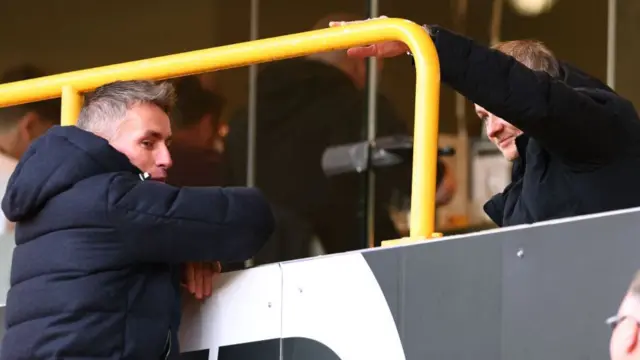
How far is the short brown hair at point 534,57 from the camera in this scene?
10.1ft

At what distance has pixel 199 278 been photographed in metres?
3.04

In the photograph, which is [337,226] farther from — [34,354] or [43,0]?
[34,354]

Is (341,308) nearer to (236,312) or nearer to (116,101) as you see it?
(236,312)

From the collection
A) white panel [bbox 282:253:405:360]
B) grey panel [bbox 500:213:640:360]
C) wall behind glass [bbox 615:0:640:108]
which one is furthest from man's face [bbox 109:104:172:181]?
wall behind glass [bbox 615:0:640:108]

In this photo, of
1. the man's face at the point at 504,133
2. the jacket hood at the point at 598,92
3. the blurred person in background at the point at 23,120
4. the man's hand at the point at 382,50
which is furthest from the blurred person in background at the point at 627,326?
the blurred person in background at the point at 23,120

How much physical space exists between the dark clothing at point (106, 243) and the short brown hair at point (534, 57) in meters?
0.73

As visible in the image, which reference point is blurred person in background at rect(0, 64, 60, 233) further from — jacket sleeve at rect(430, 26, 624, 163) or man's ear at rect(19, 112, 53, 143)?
jacket sleeve at rect(430, 26, 624, 163)

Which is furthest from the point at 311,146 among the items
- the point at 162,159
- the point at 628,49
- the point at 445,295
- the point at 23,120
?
the point at 445,295

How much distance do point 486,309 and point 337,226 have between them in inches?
164

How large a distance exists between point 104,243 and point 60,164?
21 centimetres

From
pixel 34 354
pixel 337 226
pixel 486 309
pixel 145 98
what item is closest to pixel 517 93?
pixel 486 309

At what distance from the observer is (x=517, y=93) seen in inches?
105

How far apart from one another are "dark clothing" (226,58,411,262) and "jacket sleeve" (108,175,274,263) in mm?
3688

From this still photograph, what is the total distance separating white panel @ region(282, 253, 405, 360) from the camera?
2680mm
